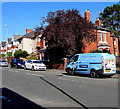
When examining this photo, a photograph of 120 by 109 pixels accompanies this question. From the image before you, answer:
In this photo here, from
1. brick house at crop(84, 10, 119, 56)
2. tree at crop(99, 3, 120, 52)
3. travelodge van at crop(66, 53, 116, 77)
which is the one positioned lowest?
travelodge van at crop(66, 53, 116, 77)

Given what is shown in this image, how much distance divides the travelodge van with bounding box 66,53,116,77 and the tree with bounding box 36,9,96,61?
6844mm

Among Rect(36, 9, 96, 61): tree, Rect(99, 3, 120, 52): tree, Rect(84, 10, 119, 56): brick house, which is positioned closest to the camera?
Rect(36, 9, 96, 61): tree

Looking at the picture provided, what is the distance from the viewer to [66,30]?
24234mm

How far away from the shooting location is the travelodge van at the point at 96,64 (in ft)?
51.9

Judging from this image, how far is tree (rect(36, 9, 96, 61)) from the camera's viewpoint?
79.3ft

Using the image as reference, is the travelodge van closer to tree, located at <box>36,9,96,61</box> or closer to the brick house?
tree, located at <box>36,9,96,61</box>

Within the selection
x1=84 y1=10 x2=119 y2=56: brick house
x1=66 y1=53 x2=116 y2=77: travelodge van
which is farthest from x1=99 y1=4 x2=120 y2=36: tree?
x1=66 y1=53 x2=116 y2=77: travelodge van

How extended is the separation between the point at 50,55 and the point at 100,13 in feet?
40.8

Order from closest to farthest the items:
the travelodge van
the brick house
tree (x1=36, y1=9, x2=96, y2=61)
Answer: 1. the travelodge van
2. tree (x1=36, y1=9, x2=96, y2=61)
3. the brick house

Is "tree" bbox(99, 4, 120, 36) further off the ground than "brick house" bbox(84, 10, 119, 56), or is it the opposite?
"tree" bbox(99, 4, 120, 36)

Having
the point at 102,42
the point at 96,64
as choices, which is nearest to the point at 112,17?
the point at 102,42

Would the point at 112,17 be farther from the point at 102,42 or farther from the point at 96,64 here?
the point at 96,64

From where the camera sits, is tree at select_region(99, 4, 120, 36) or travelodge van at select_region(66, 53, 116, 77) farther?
tree at select_region(99, 4, 120, 36)

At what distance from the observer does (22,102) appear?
7055 mm
